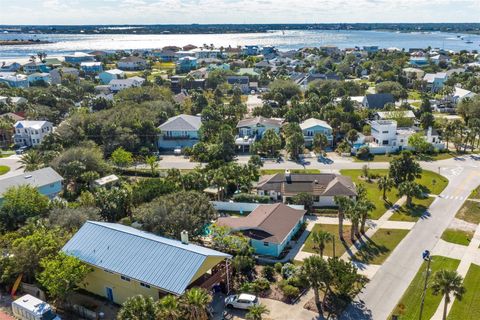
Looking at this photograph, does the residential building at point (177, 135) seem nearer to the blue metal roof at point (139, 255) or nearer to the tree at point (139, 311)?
the blue metal roof at point (139, 255)

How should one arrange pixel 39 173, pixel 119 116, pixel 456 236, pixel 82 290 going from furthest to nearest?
pixel 119 116, pixel 39 173, pixel 456 236, pixel 82 290

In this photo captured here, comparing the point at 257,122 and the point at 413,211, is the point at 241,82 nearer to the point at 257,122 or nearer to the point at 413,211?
the point at 257,122

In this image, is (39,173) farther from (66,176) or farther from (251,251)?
(251,251)

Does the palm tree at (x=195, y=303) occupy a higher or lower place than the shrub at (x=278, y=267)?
higher

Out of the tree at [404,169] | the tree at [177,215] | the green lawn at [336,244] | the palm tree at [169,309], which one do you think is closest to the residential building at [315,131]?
the tree at [404,169]

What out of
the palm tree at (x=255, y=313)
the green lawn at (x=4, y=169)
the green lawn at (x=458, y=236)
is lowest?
the green lawn at (x=4, y=169)

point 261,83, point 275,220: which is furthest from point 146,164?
point 261,83

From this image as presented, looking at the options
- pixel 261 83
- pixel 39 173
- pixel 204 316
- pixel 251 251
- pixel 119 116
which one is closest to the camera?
pixel 204 316
